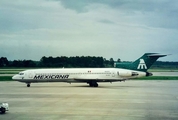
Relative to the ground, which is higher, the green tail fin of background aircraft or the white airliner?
the green tail fin of background aircraft

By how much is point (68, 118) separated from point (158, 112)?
663 centimetres

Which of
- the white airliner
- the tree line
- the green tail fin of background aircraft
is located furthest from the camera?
the tree line

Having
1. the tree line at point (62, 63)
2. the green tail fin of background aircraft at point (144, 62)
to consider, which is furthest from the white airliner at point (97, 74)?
the tree line at point (62, 63)

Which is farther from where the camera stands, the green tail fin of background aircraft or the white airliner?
the green tail fin of background aircraft

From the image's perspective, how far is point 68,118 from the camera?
1789cm

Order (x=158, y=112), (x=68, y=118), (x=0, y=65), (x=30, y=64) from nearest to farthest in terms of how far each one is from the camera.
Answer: (x=68, y=118)
(x=158, y=112)
(x=0, y=65)
(x=30, y=64)

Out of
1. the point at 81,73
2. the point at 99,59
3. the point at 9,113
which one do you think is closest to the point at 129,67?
the point at 81,73

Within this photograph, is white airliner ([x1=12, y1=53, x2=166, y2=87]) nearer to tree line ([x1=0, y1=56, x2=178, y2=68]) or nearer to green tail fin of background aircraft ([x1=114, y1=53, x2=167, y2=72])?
green tail fin of background aircraft ([x1=114, y1=53, x2=167, y2=72])

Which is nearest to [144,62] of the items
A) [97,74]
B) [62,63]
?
[97,74]

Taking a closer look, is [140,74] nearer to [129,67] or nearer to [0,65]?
[129,67]

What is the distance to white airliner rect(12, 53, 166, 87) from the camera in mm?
45344

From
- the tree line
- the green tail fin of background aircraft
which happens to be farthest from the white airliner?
the tree line

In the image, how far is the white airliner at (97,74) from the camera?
149 feet

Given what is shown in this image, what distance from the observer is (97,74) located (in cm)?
4622
